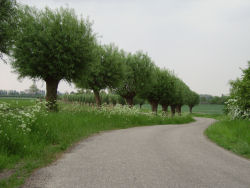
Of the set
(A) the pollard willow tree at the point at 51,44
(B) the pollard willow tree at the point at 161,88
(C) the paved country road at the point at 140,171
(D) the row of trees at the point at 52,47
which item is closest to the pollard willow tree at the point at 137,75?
(B) the pollard willow tree at the point at 161,88

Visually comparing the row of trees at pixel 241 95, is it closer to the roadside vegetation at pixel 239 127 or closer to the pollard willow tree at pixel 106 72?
the roadside vegetation at pixel 239 127

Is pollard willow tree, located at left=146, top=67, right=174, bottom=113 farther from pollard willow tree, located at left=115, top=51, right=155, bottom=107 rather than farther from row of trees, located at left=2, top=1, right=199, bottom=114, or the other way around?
row of trees, located at left=2, top=1, right=199, bottom=114

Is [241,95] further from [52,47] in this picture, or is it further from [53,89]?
[53,89]

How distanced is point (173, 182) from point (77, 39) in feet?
52.1

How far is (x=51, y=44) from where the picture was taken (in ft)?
57.9

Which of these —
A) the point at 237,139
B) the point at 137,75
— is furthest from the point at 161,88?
the point at 237,139

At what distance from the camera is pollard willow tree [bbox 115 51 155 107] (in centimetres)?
3322

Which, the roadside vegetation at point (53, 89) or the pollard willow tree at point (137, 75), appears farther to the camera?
the pollard willow tree at point (137, 75)

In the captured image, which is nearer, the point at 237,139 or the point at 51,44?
the point at 237,139

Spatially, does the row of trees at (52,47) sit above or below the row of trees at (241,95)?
above

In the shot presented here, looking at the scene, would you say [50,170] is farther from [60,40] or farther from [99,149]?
[60,40]

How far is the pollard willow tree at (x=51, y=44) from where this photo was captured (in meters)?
17.7

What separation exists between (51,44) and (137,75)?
58.4 ft

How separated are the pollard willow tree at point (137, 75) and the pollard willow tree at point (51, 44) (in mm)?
14155
